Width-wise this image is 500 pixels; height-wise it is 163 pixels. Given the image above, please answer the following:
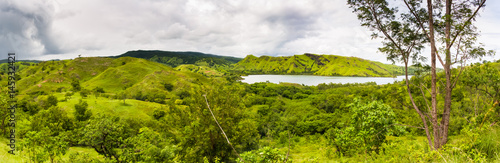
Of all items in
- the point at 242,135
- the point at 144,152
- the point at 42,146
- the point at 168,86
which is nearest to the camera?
the point at 42,146

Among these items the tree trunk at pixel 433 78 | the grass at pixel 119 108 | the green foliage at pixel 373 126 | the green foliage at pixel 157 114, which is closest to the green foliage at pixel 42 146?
the green foliage at pixel 373 126

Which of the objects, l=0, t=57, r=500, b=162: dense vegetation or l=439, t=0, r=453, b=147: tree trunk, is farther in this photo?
l=439, t=0, r=453, b=147: tree trunk

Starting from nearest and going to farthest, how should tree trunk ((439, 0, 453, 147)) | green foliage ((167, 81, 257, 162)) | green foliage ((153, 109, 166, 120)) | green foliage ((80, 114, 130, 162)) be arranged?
1. tree trunk ((439, 0, 453, 147))
2. green foliage ((80, 114, 130, 162))
3. green foliage ((167, 81, 257, 162))
4. green foliage ((153, 109, 166, 120))

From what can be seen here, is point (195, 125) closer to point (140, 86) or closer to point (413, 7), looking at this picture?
point (413, 7)

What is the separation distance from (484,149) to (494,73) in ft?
19.5

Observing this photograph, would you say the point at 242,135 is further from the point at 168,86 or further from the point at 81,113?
the point at 168,86

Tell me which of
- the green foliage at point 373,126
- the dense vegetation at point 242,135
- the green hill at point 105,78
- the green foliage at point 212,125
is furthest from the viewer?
the green hill at point 105,78

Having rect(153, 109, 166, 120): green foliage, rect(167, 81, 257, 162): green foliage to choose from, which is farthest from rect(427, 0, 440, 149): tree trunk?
rect(153, 109, 166, 120): green foliage

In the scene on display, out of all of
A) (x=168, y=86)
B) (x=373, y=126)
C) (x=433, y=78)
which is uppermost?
(x=433, y=78)

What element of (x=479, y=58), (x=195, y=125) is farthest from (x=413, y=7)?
(x=195, y=125)

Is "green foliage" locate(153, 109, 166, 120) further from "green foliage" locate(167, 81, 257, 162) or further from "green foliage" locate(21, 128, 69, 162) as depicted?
"green foliage" locate(21, 128, 69, 162)

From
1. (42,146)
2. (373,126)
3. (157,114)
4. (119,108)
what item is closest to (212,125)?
(42,146)

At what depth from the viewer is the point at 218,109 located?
18.2m

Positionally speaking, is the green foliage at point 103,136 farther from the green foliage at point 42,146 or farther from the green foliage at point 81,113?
the green foliage at point 81,113
